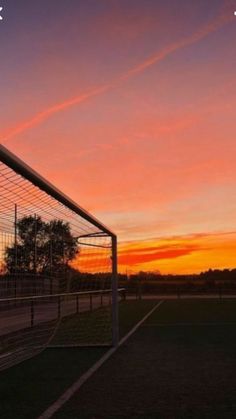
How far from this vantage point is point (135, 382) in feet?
28.5

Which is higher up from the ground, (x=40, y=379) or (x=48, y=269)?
(x=48, y=269)

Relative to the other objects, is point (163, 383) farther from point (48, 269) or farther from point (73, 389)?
point (48, 269)

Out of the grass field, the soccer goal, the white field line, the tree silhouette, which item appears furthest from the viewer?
the tree silhouette

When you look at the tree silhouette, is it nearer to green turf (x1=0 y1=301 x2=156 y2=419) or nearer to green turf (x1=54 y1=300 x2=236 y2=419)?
green turf (x1=0 y1=301 x2=156 y2=419)

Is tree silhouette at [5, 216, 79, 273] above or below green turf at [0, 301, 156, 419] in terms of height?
above

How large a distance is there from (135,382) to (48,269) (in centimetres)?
509

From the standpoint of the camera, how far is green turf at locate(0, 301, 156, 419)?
7.09 meters

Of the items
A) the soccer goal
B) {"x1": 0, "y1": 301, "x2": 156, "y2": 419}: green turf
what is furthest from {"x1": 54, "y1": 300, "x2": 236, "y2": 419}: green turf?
the soccer goal

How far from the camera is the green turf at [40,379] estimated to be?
7086 mm

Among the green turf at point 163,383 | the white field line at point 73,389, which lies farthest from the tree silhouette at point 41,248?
the green turf at point 163,383

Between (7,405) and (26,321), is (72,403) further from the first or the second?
(26,321)

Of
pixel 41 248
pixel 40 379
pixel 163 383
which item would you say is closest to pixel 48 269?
pixel 41 248

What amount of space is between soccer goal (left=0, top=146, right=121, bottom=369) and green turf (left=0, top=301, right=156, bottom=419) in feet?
1.66

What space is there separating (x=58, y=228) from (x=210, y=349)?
4216mm
